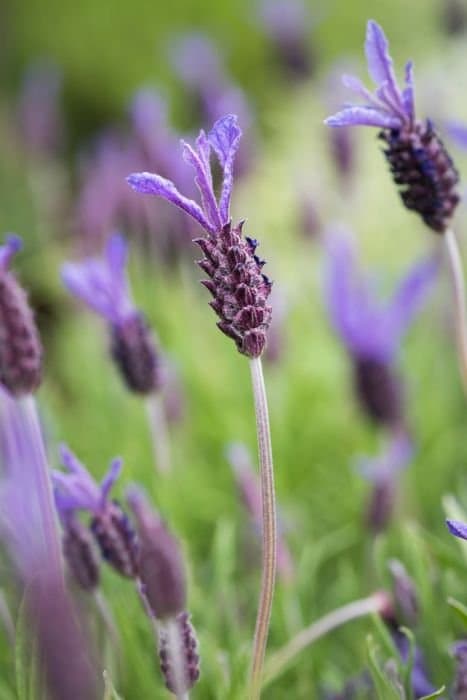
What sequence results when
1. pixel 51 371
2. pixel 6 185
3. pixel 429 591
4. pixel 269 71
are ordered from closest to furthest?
pixel 429 591
pixel 51 371
pixel 6 185
pixel 269 71

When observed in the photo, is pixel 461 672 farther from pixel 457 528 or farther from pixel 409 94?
pixel 409 94

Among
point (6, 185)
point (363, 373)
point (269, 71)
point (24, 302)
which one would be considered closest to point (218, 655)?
point (24, 302)

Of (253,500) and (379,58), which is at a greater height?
(379,58)

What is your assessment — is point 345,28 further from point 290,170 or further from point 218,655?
point 218,655

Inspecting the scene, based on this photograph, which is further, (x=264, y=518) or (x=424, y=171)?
(x=424, y=171)

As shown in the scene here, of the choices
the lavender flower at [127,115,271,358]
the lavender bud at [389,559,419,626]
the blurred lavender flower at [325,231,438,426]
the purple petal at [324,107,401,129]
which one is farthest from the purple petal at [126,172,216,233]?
the blurred lavender flower at [325,231,438,426]

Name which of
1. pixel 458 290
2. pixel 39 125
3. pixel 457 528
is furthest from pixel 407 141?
pixel 39 125
